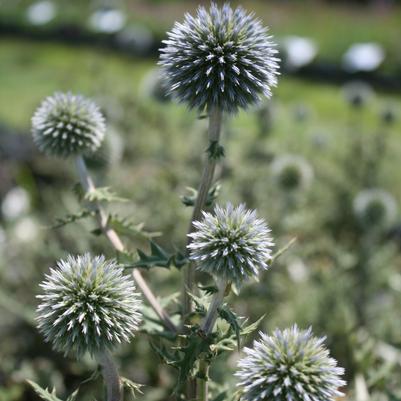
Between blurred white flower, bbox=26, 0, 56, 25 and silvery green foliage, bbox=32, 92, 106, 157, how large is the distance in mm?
12876

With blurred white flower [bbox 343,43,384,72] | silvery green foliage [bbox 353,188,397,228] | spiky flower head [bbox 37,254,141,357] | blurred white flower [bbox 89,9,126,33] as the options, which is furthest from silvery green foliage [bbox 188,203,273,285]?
blurred white flower [bbox 343,43,384,72]

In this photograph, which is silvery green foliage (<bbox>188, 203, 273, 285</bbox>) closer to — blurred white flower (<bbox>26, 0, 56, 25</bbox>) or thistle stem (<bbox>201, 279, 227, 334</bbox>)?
thistle stem (<bbox>201, 279, 227, 334</bbox>)

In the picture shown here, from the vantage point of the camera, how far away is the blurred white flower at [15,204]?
19.3 feet

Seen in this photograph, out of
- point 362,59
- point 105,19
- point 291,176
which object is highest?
point 362,59

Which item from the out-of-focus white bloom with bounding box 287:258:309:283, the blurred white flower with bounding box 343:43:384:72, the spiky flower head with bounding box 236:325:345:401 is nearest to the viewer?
the spiky flower head with bounding box 236:325:345:401

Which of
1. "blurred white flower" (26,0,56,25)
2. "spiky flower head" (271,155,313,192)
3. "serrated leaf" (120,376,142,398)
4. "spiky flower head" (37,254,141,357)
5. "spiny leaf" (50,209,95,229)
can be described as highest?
Answer: "blurred white flower" (26,0,56,25)

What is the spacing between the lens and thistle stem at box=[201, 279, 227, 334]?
1.65 m

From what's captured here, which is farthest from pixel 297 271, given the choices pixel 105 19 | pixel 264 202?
pixel 105 19

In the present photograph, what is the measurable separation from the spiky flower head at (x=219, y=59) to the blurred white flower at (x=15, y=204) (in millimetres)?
4306

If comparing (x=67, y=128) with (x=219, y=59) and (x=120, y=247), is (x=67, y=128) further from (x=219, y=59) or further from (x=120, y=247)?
(x=219, y=59)

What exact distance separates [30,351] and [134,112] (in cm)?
405

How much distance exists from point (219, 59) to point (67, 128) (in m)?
0.86

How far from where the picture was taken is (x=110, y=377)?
1.68 meters

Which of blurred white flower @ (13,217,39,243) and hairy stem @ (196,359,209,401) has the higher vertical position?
blurred white flower @ (13,217,39,243)
